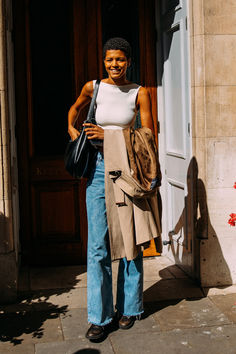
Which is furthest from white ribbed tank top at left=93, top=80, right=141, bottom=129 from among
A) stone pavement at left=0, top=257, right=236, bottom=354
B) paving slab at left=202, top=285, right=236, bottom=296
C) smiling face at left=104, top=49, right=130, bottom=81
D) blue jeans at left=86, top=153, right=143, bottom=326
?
paving slab at left=202, top=285, right=236, bottom=296

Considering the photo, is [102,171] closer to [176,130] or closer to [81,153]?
[81,153]

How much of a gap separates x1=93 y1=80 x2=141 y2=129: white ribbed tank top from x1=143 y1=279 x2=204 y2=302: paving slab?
1.69 metres

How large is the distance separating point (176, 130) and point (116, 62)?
1.65m

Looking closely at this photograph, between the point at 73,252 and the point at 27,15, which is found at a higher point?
the point at 27,15

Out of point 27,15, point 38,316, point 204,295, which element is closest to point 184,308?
point 204,295

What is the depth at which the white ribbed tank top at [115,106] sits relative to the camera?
4078mm

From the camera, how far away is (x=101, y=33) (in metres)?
5.74

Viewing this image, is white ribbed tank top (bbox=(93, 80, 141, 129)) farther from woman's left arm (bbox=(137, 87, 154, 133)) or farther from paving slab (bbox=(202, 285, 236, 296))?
paving slab (bbox=(202, 285, 236, 296))

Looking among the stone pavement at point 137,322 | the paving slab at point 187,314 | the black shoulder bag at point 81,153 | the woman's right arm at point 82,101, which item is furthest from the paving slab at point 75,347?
the woman's right arm at point 82,101

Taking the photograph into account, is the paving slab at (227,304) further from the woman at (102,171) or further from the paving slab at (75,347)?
the paving slab at (75,347)

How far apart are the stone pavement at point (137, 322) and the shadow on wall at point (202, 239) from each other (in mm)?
135

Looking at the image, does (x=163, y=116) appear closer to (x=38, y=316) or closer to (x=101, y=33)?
(x=101, y=33)

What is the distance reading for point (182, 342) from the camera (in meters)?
3.95

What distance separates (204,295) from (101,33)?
2.88 meters
